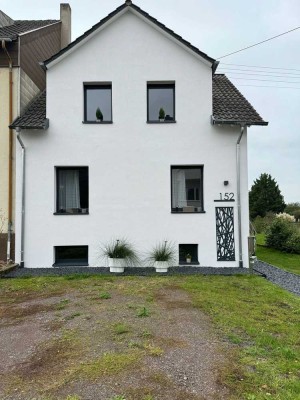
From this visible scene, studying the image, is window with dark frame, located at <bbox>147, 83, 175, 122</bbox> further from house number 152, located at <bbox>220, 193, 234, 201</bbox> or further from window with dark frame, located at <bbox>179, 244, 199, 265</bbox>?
window with dark frame, located at <bbox>179, 244, 199, 265</bbox>

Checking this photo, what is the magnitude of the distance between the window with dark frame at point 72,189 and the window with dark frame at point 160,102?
287 centimetres

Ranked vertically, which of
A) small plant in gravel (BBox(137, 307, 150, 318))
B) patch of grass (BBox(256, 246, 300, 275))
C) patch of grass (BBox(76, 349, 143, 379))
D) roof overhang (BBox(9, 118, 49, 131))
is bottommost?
patch of grass (BBox(256, 246, 300, 275))

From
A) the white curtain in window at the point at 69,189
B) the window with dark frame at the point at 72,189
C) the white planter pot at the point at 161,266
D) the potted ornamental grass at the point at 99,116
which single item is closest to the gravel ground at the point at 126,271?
the white planter pot at the point at 161,266

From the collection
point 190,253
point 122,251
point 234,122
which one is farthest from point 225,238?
point 234,122

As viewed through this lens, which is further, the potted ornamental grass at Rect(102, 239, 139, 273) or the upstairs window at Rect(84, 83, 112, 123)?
the upstairs window at Rect(84, 83, 112, 123)

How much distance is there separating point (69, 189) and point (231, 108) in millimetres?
5953

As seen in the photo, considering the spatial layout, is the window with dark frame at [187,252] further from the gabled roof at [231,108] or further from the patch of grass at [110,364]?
the patch of grass at [110,364]

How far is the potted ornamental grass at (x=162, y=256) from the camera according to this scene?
9750mm

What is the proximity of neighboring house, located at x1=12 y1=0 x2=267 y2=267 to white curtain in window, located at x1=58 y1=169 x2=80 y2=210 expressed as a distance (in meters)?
0.03

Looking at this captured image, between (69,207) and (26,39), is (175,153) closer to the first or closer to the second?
(69,207)

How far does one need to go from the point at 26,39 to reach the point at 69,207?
605 cm

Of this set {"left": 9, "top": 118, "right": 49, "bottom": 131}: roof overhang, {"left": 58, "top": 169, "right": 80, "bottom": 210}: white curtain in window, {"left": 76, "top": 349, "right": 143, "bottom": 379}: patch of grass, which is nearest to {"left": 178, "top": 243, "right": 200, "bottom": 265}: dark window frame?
{"left": 58, "top": 169, "right": 80, "bottom": 210}: white curtain in window

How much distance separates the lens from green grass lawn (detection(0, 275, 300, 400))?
3395mm

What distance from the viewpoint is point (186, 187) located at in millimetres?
10719
